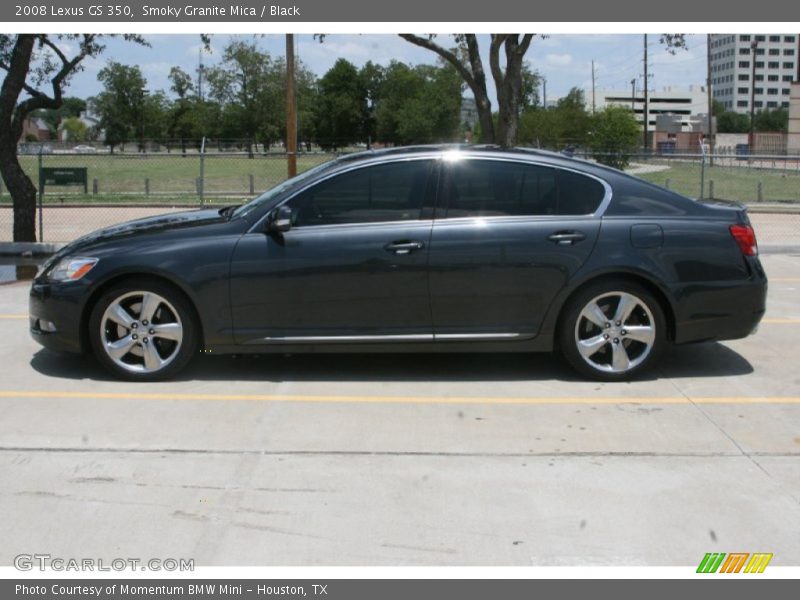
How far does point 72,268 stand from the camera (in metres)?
6.39

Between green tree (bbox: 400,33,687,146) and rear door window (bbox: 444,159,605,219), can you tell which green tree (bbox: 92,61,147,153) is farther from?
rear door window (bbox: 444,159,605,219)

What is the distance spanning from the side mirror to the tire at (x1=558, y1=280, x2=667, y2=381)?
2013 millimetres

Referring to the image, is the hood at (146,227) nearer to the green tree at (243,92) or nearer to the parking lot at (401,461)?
the parking lot at (401,461)

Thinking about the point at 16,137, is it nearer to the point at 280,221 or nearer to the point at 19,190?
the point at 19,190

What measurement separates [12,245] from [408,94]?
43346mm

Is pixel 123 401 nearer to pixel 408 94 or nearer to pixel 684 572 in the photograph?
pixel 684 572

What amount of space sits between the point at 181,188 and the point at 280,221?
28092 mm

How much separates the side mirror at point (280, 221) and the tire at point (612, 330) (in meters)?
2.01

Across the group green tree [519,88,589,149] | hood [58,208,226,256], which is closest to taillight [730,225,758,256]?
hood [58,208,226,256]

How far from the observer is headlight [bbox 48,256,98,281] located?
6.36 meters

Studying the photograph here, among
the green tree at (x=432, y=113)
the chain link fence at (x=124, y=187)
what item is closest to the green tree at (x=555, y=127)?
the green tree at (x=432, y=113)

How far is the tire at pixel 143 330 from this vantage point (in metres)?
6.36

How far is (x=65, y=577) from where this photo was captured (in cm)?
374

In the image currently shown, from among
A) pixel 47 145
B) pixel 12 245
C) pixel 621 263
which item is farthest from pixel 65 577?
pixel 47 145
